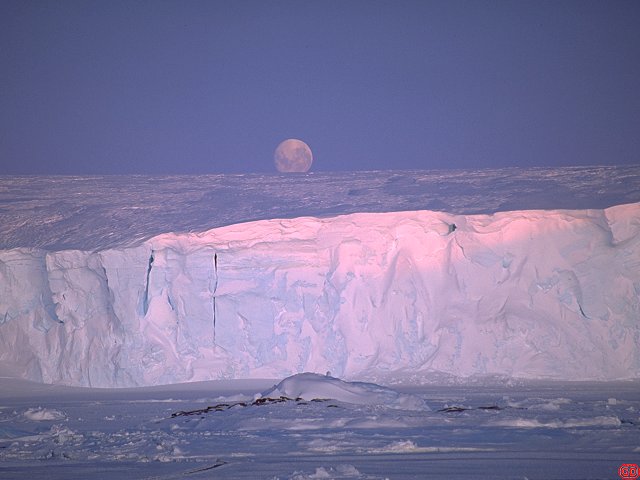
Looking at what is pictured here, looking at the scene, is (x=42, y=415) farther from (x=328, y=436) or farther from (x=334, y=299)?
(x=334, y=299)

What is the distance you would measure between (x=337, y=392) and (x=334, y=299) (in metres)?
4.23

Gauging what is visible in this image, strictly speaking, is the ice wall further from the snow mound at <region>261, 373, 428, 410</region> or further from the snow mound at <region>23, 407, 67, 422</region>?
the snow mound at <region>23, 407, 67, 422</region>

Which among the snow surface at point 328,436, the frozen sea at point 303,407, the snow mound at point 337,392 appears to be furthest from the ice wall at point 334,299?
the snow mound at point 337,392

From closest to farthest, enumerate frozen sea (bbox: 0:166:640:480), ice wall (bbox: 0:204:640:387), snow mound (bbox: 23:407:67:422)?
frozen sea (bbox: 0:166:640:480), snow mound (bbox: 23:407:67:422), ice wall (bbox: 0:204:640:387)

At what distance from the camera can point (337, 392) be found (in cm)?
1076

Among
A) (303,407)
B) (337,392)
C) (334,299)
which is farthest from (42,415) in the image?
(334,299)

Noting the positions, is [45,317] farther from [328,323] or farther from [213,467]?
[213,467]

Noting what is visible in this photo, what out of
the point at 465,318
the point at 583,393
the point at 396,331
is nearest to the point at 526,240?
the point at 465,318

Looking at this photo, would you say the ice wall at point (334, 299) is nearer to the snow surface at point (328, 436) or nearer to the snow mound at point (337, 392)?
the snow surface at point (328, 436)

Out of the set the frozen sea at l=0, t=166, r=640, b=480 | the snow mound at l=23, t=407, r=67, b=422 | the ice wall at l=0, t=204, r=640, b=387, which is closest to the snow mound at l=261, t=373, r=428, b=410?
the frozen sea at l=0, t=166, r=640, b=480

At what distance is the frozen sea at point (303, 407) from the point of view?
719 centimetres

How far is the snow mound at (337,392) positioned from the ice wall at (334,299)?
2.99 meters

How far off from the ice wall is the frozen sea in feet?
1.24

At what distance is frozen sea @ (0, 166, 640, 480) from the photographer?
7.19m
